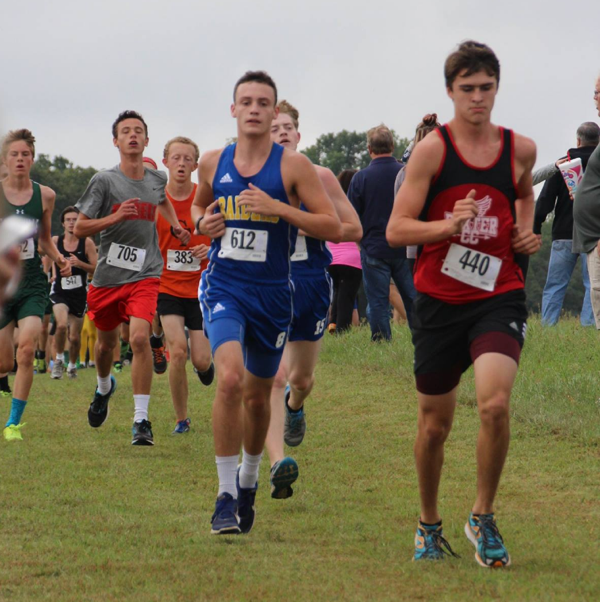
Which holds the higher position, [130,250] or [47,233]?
[47,233]

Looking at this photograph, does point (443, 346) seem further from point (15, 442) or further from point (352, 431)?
Result: point (15, 442)

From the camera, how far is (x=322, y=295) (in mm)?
6934

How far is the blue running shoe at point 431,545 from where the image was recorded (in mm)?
4758

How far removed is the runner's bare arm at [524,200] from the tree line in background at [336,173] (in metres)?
55.6

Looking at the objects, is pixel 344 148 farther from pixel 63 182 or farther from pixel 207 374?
pixel 207 374

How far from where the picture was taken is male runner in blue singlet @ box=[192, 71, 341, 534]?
5270mm

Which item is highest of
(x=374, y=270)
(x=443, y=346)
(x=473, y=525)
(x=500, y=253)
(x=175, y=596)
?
(x=374, y=270)

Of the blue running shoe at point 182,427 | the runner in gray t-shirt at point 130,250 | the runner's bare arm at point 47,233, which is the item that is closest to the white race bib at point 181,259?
the runner in gray t-shirt at point 130,250

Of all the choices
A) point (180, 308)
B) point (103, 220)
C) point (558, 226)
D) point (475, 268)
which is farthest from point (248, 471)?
point (558, 226)

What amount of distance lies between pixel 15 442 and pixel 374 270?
524 centimetres

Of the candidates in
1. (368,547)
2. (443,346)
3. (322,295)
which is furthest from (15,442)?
(443,346)

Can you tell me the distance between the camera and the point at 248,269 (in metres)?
5.38

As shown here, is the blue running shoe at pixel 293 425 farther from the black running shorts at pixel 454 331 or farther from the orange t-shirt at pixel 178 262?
the black running shorts at pixel 454 331

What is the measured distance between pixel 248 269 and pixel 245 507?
1.27 meters
